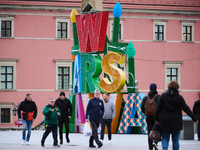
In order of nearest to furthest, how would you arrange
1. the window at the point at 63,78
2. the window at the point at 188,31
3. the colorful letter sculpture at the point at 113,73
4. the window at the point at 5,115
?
the colorful letter sculpture at the point at 113,73, the window at the point at 5,115, the window at the point at 63,78, the window at the point at 188,31

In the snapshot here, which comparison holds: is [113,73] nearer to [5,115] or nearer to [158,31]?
[5,115]

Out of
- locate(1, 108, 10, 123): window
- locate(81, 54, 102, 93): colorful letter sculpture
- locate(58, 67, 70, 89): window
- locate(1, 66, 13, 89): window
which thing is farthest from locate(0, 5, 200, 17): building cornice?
locate(81, 54, 102, 93): colorful letter sculpture

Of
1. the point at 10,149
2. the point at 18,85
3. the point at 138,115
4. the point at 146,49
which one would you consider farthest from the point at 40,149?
the point at 146,49

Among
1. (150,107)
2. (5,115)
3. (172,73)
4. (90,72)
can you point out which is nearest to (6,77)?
(5,115)

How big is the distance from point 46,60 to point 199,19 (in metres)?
14.5

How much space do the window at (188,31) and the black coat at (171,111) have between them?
107ft

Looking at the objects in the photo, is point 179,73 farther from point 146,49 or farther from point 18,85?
point 18,85

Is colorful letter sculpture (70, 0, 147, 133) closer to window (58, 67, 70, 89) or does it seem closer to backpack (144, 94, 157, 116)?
backpack (144, 94, 157, 116)

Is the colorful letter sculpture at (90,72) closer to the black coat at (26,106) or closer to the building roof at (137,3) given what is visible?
the black coat at (26,106)

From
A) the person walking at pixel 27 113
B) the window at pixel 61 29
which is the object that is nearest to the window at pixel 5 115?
the window at pixel 61 29

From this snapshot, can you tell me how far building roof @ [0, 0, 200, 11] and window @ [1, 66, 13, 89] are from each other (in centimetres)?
557

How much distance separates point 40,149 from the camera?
13.6 metres

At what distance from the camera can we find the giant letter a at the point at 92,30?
22.4 meters

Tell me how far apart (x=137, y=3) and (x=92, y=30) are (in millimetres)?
18656
